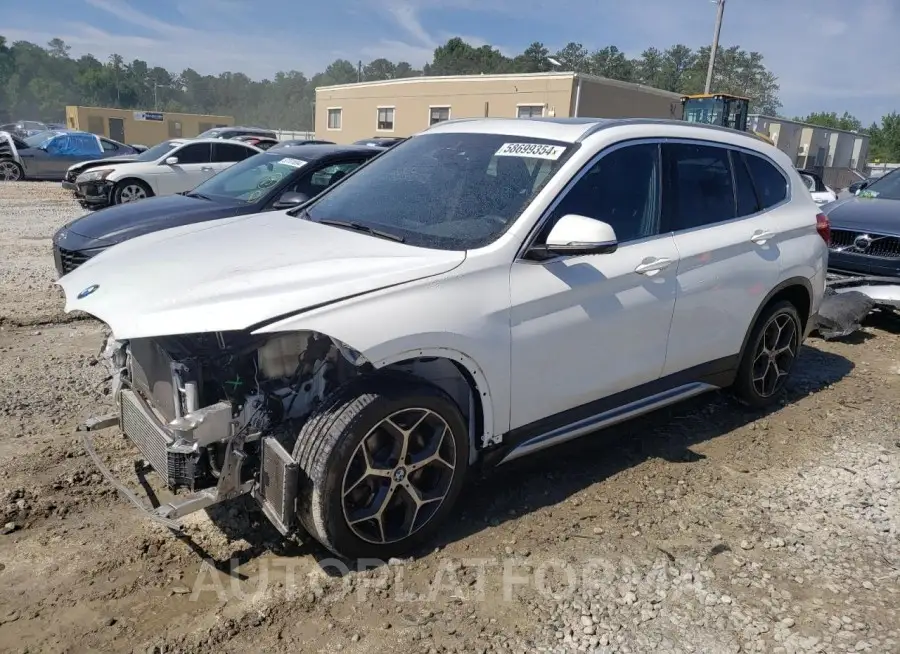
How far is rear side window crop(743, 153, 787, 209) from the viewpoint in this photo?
4.61 metres

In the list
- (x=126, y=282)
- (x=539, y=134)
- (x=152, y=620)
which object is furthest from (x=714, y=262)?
(x=152, y=620)

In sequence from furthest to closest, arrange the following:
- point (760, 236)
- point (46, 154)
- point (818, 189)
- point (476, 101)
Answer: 1. point (476, 101)
2. point (46, 154)
3. point (818, 189)
4. point (760, 236)

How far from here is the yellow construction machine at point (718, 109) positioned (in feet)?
89.4

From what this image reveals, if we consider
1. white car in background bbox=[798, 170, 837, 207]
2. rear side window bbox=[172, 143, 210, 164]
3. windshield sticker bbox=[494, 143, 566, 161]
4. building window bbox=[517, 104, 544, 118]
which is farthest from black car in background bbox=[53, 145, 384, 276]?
building window bbox=[517, 104, 544, 118]

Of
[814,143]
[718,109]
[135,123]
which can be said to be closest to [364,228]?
[718,109]

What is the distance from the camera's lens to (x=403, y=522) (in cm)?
317

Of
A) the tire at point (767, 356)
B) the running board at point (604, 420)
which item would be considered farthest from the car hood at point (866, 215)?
the running board at point (604, 420)

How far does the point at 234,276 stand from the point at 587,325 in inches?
65.9

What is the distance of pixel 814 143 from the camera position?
4406 cm

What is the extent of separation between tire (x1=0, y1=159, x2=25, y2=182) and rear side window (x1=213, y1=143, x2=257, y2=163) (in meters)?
9.82

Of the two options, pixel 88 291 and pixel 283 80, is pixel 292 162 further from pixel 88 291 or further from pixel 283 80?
pixel 283 80

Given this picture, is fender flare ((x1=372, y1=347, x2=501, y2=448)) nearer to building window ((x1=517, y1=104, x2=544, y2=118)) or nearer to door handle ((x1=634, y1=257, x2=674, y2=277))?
door handle ((x1=634, y1=257, x2=674, y2=277))

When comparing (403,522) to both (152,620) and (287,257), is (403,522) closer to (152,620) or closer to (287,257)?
(152,620)

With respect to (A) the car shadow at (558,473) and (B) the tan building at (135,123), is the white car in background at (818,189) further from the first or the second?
(B) the tan building at (135,123)
